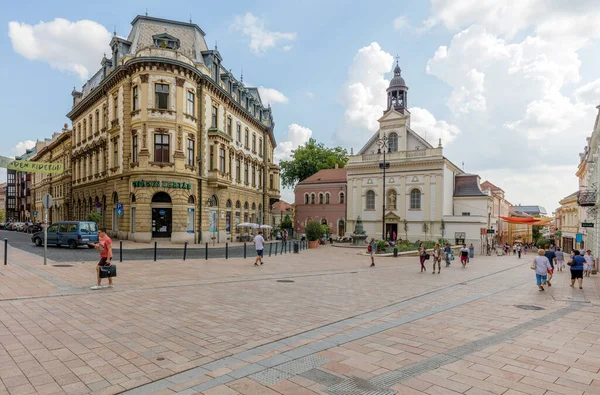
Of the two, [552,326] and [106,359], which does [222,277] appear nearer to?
[106,359]

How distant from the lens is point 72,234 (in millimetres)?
24125

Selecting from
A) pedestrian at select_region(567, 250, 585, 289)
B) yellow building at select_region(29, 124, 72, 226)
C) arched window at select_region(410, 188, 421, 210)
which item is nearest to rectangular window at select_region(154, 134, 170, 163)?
yellow building at select_region(29, 124, 72, 226)

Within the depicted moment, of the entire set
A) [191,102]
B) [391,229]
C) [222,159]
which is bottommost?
[391,229]

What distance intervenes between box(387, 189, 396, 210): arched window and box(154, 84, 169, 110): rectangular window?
33.0 meters

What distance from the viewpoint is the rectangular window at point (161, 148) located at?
3058 centimetres

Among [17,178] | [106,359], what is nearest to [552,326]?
[106,359]

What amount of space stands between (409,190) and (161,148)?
3336 cm

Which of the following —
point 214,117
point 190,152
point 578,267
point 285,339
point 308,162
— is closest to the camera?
point 285,339

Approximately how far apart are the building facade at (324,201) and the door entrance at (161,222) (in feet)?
104

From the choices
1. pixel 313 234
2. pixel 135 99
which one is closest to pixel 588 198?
pixel 313 234

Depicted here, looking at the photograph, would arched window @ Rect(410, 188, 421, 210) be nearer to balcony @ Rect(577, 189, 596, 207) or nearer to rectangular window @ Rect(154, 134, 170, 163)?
balcony @ Rect(577, 189, 596, 207)

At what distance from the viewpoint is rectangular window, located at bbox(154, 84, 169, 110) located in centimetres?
3067

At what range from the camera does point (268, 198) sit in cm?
5072

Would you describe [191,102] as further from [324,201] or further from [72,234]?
[324,201]
